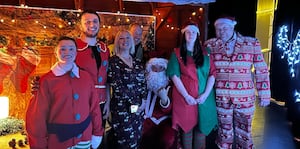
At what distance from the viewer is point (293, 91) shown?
167 inches

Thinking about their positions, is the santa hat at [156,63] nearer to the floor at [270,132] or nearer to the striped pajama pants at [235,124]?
the striped pajama pants at [235,124]

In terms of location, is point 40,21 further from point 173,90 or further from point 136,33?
point 173,90

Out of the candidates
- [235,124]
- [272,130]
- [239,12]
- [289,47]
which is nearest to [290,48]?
[289,47]

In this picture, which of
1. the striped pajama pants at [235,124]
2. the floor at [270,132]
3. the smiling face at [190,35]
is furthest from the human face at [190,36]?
the floor at [270,132]

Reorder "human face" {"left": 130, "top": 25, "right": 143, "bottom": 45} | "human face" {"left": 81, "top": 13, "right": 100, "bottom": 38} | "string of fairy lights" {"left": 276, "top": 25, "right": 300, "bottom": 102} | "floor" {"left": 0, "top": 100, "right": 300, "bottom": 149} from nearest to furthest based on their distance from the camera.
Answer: "human face" {"left": 81, "top": 13, "right": 100, "bottom": 38} → "human face" {"left": 130, "top": 25, "right": 143, "bottom": 45} → "floor" {"left": 0, "top": 100, "right": 300, "bottom": 149} → "string of fairy lights" {"left": 276, "top": 25, "right": 300, "bottom": 102}

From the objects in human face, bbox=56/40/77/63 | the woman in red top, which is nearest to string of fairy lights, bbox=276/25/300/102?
the woman in red top

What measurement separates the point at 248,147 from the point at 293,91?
5.45 feet

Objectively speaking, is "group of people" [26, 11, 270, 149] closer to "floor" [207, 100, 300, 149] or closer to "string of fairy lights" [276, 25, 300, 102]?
"floor" [207, 100, 300, 149]

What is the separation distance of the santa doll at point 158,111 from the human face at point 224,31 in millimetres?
613

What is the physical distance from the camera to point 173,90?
2973 mm

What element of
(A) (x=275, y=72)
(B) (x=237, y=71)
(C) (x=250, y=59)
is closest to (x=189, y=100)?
(B) (x=237, y=71)

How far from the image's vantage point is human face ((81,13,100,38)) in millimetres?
2371

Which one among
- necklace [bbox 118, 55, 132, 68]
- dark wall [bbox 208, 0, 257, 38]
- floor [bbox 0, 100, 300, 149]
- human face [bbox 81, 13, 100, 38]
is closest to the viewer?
human face [bbox 81, 13, 100, 38]

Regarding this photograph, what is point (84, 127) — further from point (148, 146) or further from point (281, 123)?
point (281, 123)
